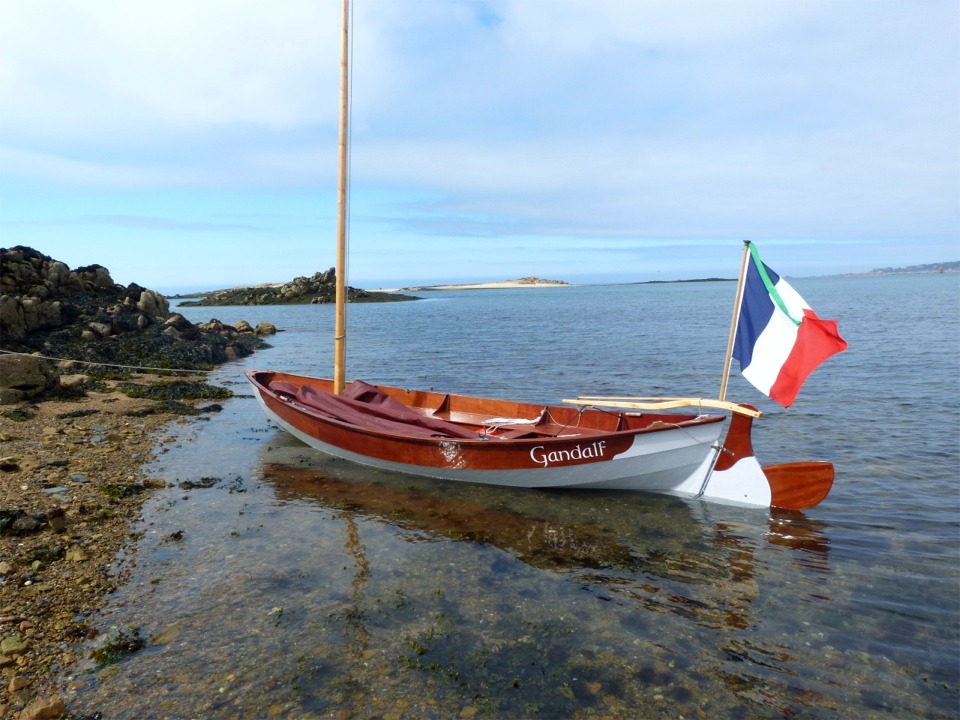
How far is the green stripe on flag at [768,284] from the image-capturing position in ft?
35.7

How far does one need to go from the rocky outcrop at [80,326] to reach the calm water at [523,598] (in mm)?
11610

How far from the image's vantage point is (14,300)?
24.1 m

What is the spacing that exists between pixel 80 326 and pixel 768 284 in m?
28.8

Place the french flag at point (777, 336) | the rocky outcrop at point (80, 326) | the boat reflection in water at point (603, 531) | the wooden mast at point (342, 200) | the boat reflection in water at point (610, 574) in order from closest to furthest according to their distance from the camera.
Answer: the boat reflection in water at point (610, 574)
the boat reflection in water at point (603, 531)
the french flag at point (777, 336)
the wooden mast at point (342, 200)
the rocky outcrop at point (80, 326)

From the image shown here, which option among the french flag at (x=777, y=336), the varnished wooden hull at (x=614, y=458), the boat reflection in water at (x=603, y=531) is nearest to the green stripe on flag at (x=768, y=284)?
the french flag at (x=777, y=336)

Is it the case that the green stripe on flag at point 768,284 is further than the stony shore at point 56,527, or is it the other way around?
the green stripe on flag at point 768,284

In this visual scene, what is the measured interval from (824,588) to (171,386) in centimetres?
2153

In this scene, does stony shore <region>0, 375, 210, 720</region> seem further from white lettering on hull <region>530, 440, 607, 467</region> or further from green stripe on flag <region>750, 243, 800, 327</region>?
green stripe on flag <region>750, 243, 800, 327</region>

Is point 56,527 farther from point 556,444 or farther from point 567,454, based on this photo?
point 567,454

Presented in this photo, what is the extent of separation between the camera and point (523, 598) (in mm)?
8086

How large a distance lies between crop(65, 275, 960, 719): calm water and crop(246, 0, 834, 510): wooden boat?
423 mm

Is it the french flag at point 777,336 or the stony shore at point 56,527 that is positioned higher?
the french flag at point 777,336

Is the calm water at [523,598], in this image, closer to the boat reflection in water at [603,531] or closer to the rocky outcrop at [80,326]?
the boat reflection in water at [603,531]

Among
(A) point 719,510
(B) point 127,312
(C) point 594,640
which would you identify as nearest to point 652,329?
(B) point 127,312
